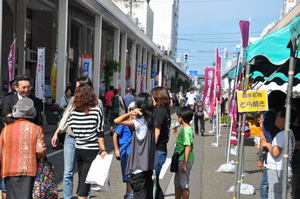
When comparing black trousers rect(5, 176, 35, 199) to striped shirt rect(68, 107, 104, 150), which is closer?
black trousers rect(5, 176, 35, 199)

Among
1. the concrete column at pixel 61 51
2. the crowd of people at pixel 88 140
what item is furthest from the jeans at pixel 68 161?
the concrete column at pixel 61 51

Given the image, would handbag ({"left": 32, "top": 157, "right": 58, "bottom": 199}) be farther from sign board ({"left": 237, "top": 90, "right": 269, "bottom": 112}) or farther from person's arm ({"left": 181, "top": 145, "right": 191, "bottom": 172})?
sign board ({"left": 237, "top": 90, "right": 269, "bottom": 112})

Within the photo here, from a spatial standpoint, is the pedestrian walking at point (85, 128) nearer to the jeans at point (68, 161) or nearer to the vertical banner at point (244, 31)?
the jeans at point (68, 161)

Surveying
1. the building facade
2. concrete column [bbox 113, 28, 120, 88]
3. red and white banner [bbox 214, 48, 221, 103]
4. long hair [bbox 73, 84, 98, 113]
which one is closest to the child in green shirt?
long hair [bbox 73, 84, 98, 113]

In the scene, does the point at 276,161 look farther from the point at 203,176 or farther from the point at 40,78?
the point at 40,78

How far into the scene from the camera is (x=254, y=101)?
575cm

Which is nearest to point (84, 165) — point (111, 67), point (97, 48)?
point (97, 48)

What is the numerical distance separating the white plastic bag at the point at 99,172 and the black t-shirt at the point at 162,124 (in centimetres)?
84

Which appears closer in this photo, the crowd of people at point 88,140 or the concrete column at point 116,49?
the crowd of people at point 88,140

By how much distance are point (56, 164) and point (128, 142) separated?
4.29m

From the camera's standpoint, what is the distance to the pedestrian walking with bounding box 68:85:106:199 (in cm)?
561

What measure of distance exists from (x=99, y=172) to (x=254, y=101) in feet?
7.71

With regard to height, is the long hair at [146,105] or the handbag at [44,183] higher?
the long hair at [146,105]

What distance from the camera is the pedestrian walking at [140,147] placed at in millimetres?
5066
